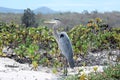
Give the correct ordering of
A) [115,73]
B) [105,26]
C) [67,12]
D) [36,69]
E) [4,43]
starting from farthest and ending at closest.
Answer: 1. [67,12]
2. [105,26]
3. [4,43]
4. [36,69]
5. [115,73]

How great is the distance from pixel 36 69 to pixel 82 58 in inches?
74.5

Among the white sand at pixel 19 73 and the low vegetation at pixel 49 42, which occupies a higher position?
the low vegetation at pixel 49 42

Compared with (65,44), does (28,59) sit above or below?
below

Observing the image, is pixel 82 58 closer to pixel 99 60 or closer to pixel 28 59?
pixel 99 60

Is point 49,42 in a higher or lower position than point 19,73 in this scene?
higher

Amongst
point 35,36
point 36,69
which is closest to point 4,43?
point 35,36

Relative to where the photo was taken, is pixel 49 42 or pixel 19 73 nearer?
pixel 19 73

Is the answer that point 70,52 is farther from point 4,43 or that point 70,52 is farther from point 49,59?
point 4,43

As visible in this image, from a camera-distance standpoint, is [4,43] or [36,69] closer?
[36,69]

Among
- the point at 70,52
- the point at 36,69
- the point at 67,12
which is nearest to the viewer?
the point at 70,52

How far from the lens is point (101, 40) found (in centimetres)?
1171

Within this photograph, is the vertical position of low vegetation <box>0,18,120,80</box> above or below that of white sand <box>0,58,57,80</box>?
above

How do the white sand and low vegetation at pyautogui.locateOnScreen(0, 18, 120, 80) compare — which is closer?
the white sand

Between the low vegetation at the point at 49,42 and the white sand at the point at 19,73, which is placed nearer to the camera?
the white sand at the point at 19,73
